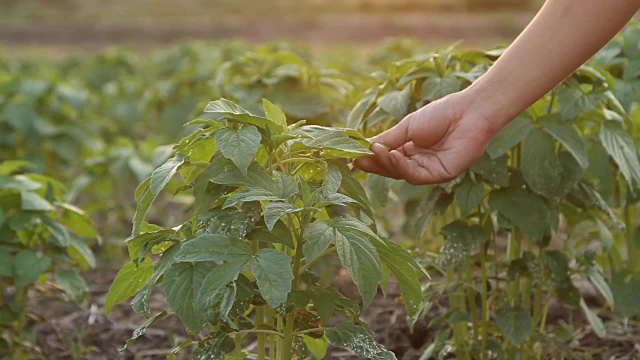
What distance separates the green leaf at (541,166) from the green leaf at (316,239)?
703mm

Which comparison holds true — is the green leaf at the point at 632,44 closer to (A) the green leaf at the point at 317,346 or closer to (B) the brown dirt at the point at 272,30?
(A) the green leaf at the point at 317,346

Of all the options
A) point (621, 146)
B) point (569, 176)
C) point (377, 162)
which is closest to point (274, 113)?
point (377, 162)

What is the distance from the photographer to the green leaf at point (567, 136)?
2146 mm

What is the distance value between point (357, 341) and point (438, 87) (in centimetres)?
78

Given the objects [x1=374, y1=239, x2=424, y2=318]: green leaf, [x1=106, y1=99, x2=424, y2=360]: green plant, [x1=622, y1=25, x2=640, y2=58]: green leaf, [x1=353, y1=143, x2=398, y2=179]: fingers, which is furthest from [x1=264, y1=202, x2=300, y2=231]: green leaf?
[x1=622, y1=25, x2=640, y2=58]: green leaf

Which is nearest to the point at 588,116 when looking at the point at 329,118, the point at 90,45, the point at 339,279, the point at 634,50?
the point at 634,50

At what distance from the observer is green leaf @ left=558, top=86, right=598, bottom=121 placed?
2.20m

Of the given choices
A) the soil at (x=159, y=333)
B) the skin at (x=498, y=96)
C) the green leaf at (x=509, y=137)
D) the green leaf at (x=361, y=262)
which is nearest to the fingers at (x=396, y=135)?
the skin at (x=498, y=96)

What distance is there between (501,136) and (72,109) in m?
2.79

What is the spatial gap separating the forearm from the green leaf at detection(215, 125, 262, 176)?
20.8 inches

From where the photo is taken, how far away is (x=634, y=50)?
2.77 metres

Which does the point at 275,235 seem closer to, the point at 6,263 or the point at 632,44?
the point at 6,263

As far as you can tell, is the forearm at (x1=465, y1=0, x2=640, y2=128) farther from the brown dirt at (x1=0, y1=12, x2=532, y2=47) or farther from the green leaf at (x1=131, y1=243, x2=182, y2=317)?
the brown dirt at (x1=0, y1=12, x2=532, y2=47)

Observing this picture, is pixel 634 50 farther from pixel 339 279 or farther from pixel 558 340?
pixel 339 279
